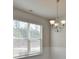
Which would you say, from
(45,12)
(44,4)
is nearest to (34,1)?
(44,4)

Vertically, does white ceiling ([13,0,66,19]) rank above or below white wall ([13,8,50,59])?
above

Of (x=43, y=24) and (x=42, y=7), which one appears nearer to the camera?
(x=42, y=7)

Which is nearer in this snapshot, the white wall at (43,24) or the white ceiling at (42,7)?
the white ceiling at (42,7)

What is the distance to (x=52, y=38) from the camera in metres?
4.36

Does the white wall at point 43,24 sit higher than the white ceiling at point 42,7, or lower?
lower

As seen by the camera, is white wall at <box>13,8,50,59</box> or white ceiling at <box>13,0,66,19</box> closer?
white ceiling at <box>13,0,66,19</box>

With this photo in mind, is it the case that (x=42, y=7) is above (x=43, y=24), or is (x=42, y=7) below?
above

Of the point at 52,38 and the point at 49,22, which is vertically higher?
the point at 49,22
